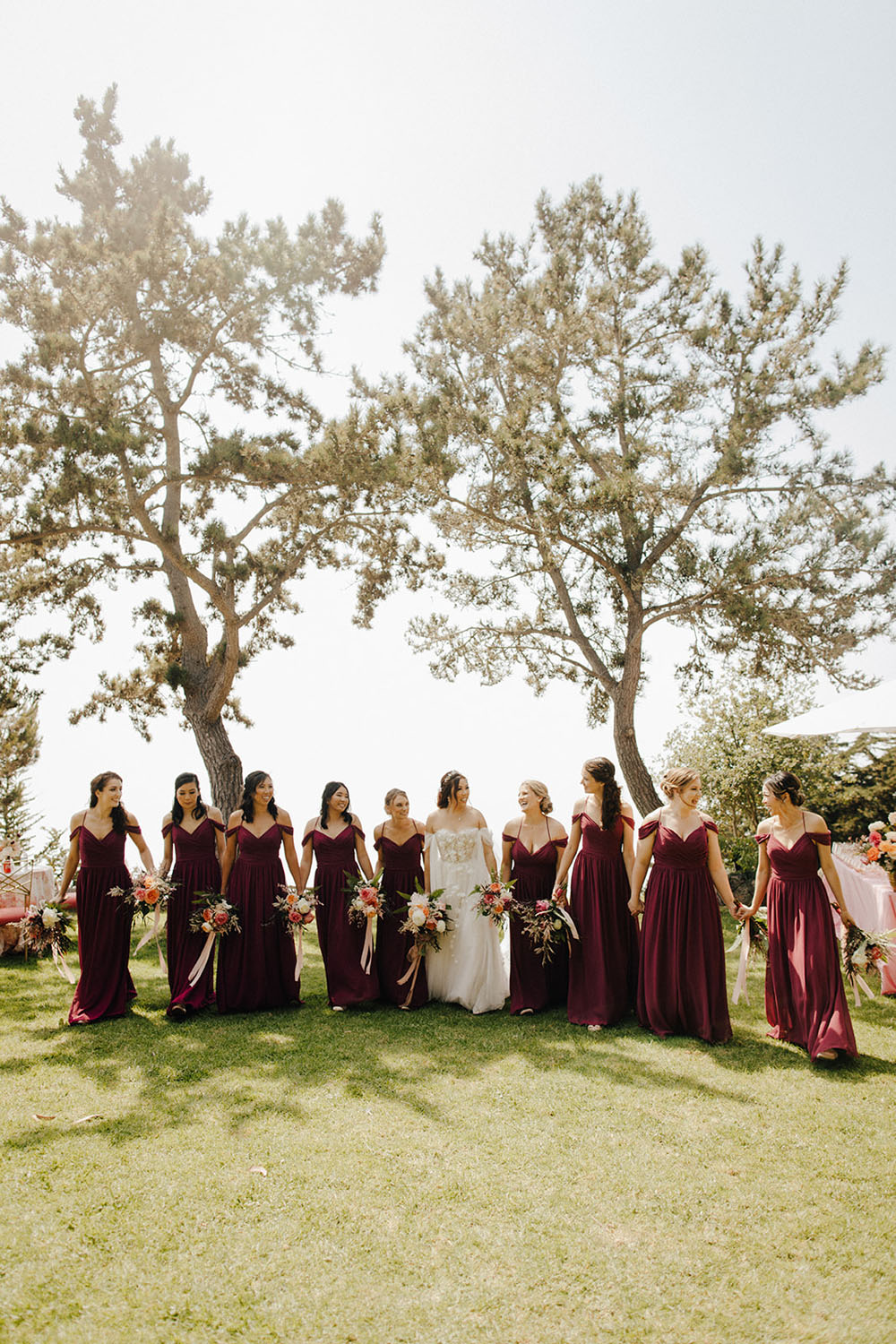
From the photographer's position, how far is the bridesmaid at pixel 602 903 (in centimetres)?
669

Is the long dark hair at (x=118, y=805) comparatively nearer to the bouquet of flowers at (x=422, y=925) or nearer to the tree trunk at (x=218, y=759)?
the bouquet of flowers at (x=422, y=925)

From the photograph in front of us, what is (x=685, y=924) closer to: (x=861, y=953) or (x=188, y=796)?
(x=861, y=953)

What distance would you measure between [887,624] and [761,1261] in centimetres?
1147

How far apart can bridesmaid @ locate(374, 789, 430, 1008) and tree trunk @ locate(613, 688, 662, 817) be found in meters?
7.60

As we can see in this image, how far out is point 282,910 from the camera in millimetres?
7250

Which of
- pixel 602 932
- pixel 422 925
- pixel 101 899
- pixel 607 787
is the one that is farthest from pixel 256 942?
pixel 607 787

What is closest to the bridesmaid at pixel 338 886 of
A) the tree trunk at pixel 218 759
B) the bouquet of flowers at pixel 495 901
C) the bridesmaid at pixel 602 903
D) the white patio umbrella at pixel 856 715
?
the bouquet of flowers at pixel 495 901

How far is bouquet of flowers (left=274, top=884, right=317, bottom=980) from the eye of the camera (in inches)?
275

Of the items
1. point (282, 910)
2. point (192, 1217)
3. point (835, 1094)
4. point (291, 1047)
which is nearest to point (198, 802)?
point (282, 910)

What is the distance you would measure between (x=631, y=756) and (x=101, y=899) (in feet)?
31.2

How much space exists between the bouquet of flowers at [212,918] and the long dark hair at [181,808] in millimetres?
699

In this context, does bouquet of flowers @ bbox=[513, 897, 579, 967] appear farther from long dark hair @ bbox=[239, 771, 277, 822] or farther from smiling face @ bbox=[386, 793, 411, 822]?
long dark hair @ bbox=[239, 771, 277, 822]

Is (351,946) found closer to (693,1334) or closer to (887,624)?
(693,1334)

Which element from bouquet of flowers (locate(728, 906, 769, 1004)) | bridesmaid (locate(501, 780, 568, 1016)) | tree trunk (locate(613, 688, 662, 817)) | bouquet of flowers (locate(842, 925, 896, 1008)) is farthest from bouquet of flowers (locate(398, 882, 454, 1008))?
tree trunk (locate(613, 688, 662, 817))
